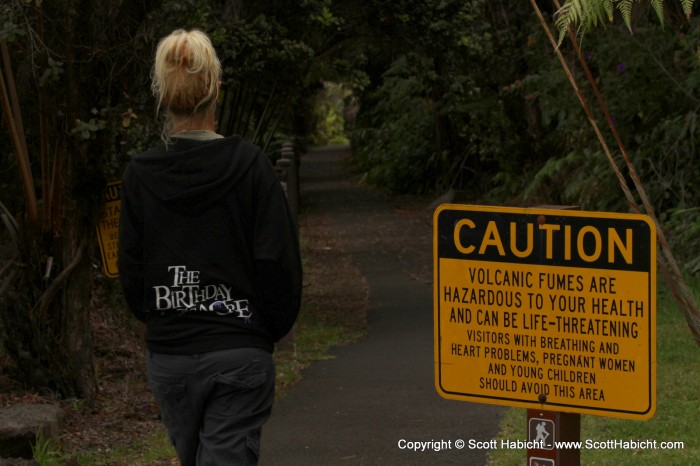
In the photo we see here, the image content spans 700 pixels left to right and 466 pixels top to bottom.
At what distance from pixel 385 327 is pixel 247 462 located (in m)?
8.99

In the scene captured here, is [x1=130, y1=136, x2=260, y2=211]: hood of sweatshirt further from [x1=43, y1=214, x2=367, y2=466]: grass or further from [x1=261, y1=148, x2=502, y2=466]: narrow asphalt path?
[x1=261, y1=148, x2=502, y2=466]: narrow asphalt path

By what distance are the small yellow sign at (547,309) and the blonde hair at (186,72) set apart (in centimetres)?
91

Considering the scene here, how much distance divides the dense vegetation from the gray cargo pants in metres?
3.96

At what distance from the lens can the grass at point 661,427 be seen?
6035mm

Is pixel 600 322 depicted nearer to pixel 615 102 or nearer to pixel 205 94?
pixel 205 94

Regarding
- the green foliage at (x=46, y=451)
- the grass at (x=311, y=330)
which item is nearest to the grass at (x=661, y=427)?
the grass at (x=311, y=330)

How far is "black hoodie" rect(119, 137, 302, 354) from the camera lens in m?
3.39

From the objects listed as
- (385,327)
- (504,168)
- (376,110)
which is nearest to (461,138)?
(504,168)

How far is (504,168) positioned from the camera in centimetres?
2248

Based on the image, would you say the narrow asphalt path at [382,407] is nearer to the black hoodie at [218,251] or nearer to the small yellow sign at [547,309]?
the small yellow sign at [547,309]

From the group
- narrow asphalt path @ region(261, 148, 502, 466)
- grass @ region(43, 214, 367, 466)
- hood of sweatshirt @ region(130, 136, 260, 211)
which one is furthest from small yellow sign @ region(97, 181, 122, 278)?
hood of sweatshirt @ region(130, 136, 260, 211)

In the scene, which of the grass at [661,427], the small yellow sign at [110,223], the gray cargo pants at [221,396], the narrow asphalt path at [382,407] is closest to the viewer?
the gray cargo pants at [221,396]

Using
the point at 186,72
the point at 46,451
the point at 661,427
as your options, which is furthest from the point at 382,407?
the point at 186,72

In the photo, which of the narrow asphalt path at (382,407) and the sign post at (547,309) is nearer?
the sign post at (547,309)
